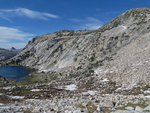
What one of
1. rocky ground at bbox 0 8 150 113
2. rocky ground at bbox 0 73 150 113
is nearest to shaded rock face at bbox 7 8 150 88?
rocky ground at bbox 0 8 150 113

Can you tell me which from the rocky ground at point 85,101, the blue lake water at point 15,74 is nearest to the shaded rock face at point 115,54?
the rocky ground at point 85,101

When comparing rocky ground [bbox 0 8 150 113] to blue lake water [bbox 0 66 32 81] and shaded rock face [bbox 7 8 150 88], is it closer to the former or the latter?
shaded rock face [bbox 7 8 150 88]

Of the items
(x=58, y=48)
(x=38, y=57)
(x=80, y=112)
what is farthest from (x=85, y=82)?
(x=38, y=57)

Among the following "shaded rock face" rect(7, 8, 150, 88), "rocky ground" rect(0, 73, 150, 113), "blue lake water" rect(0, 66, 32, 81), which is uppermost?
"shaded rock face" rect(7, 8, 150, 88)

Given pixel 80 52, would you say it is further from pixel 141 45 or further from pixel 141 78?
pixel 141 78

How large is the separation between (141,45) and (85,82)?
28.2 m

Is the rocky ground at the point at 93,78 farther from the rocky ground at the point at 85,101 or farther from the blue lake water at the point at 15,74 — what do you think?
the blue lake water at the point at 15,74

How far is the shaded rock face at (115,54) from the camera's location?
137 ft

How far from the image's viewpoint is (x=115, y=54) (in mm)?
62969

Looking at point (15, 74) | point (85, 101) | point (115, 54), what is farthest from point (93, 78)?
point (15, 74)

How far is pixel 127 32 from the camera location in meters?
76.9

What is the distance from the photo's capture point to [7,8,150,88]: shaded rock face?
137 ft

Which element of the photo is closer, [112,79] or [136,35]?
[112,79]

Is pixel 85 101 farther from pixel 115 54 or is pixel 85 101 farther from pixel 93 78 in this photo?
pixel 115 54
